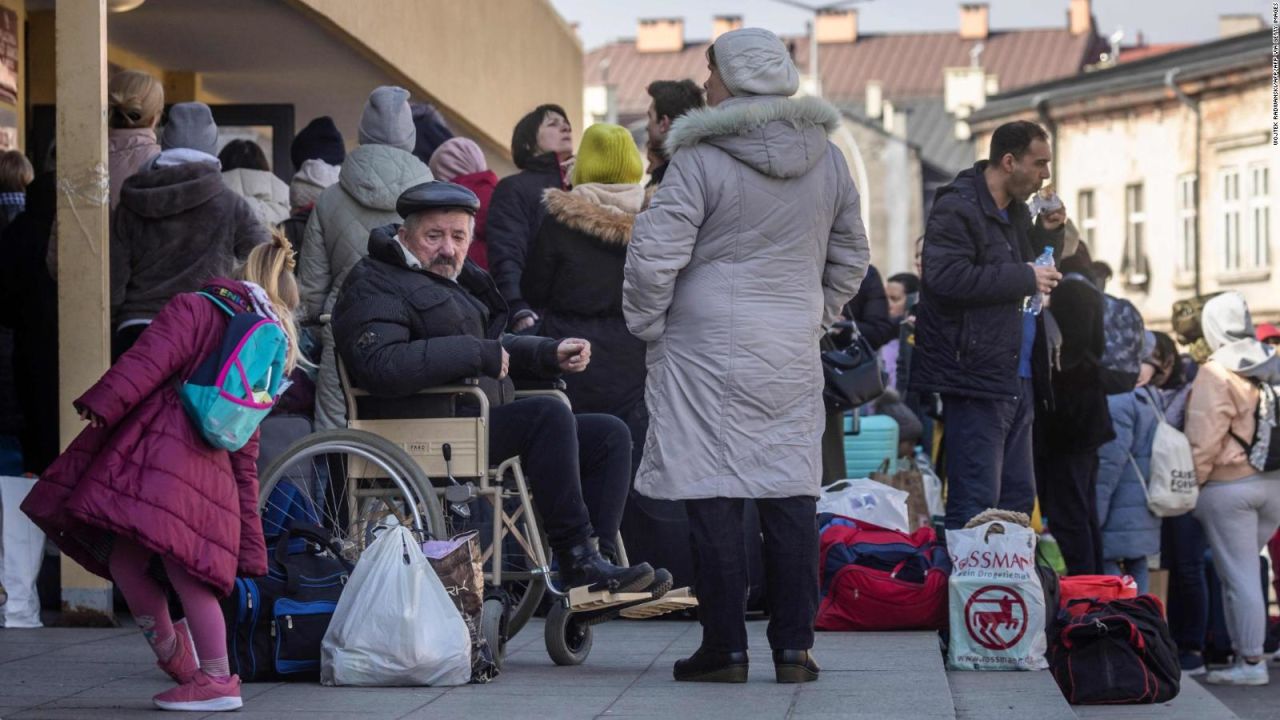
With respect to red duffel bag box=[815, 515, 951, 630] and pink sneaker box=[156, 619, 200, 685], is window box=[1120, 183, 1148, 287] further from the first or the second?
pink sneaker box=[156, 619, 200, 685]

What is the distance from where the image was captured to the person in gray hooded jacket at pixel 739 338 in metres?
6.96

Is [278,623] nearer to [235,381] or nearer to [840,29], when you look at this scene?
[235,381]

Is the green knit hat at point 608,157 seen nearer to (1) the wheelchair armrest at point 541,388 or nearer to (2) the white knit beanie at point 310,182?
(1) the wheelchair armrest at point 541,388

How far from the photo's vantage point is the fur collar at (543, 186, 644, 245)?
906cm

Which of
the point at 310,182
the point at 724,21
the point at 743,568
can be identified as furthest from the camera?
the point at 724,21

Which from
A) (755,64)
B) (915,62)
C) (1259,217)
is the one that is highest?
(915,62)

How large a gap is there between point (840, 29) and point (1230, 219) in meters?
45.6

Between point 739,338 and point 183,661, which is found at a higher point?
point 739,338

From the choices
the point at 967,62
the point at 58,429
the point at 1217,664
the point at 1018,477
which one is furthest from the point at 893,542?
the point at 967,62

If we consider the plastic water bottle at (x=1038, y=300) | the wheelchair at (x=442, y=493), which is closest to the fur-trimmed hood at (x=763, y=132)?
the wheelchair at (x=442, y=493)

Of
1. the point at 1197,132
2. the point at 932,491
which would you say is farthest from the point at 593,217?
the point at 1197,132

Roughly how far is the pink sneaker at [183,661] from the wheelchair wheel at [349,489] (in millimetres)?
887

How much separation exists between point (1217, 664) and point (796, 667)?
22.1 feet

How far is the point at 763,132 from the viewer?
276 inches
